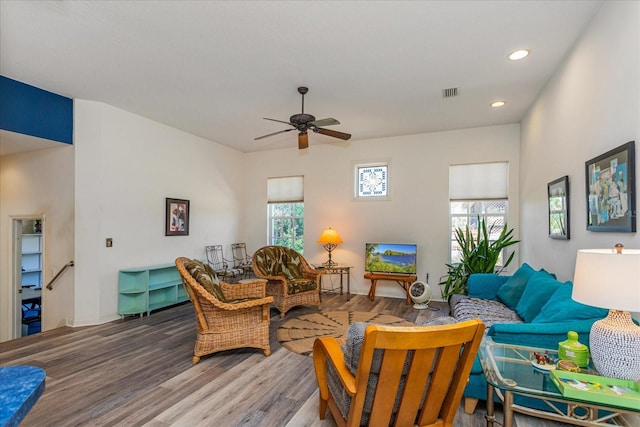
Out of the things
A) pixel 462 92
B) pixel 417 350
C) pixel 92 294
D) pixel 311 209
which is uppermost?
pixel 462 92

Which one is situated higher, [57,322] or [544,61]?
[544,61]

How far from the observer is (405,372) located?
5.41ft

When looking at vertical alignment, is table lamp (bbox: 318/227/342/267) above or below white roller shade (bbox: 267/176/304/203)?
below

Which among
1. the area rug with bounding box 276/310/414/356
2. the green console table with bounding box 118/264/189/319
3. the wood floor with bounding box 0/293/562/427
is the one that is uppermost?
the green console table with bounding box 118/264/189/319

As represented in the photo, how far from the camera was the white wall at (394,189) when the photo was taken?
18.7 feet

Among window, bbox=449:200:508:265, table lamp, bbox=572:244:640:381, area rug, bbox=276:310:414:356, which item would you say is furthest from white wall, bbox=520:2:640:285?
area rug, bbox=276:310:414:356

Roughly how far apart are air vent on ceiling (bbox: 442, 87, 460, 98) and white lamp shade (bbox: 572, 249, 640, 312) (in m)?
2.94

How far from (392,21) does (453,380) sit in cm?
270

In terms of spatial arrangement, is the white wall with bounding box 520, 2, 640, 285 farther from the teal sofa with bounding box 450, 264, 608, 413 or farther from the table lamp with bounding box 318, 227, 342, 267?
the table lamp with bounding box 318, 227, 342, 267

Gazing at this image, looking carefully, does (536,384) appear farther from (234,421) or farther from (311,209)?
(311,209)

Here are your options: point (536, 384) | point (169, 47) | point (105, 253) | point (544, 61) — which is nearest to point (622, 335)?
point (536, 384)

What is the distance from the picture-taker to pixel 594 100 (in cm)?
269

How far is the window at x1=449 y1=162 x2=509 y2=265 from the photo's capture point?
559 cm

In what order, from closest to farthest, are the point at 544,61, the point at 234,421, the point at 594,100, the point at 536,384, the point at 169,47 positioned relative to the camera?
the point at 536,384 → the point at 234,421 → the point at 594,100 → the point at 169,47 → the point at 544,61
